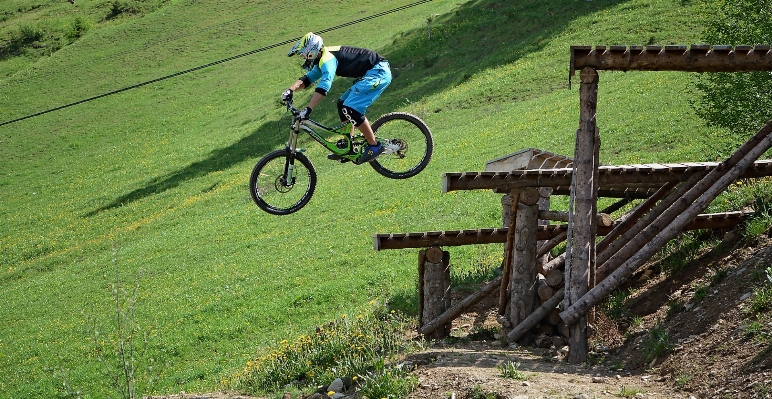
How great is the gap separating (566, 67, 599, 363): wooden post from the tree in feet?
37.0

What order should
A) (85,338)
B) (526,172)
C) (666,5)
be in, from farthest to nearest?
1. (666,5)
2. (85,338)
3. (526,172)

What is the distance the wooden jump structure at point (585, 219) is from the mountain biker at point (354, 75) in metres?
1.30

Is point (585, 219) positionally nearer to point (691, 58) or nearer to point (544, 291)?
point (544, 291)

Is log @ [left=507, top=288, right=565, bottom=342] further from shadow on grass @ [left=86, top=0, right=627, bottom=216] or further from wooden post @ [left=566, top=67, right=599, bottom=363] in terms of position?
shadow on grass @ [left=86, top=0, right=627, bottom=216]

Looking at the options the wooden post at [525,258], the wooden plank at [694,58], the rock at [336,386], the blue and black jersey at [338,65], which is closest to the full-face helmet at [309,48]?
the blue and black jersey at [338,65]

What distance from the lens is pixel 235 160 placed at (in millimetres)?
39094

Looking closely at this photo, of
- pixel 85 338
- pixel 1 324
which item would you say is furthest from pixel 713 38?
pixel 1 324

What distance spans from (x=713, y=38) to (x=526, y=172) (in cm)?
1409

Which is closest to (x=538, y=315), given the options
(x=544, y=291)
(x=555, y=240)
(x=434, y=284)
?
(x=544, y=291)

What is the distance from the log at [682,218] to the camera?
11367mm

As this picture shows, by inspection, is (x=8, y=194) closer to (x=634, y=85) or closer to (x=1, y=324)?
(x=1, y=324)

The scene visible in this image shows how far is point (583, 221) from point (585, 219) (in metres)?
0.04

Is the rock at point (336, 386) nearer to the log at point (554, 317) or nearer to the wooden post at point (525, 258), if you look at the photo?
the wooden post at point (525, 258)

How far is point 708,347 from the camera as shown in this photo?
407 inches
